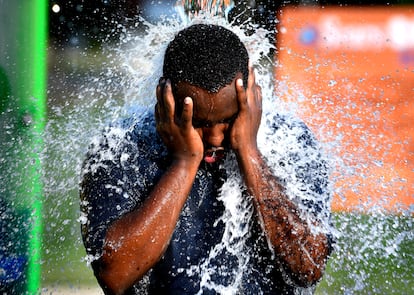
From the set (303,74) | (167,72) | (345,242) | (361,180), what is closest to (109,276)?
(167,72)

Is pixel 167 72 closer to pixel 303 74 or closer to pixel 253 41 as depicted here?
pixel 253 41

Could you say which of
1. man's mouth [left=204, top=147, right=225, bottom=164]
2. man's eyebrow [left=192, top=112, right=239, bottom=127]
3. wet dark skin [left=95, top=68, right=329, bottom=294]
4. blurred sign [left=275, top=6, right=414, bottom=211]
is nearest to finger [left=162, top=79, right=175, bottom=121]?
wet dark skin [left=95, top=68, right=329, bottom=294]

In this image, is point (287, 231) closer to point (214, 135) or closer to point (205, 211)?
point (205, 211)

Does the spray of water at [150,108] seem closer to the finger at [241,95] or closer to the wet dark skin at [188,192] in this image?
the wet dark skin at [188,192]

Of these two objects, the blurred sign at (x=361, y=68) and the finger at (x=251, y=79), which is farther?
the blurred sign at (x=361, y=68)

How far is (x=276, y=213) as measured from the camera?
7.18 feet

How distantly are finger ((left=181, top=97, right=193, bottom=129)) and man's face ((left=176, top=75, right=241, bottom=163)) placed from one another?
0.09ft

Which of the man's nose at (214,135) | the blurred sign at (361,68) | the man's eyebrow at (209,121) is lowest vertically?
the blurred sign at (361,68)

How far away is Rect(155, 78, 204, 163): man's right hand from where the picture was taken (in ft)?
7.22

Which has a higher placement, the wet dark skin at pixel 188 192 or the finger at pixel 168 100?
the finger at pixel 168 100

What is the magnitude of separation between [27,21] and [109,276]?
16.6 ft

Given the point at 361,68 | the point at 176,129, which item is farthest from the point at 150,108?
the point at 361,68

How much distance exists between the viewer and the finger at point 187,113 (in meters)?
2.12

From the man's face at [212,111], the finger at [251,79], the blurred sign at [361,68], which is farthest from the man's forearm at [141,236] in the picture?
the blurred sign at [361,68]
